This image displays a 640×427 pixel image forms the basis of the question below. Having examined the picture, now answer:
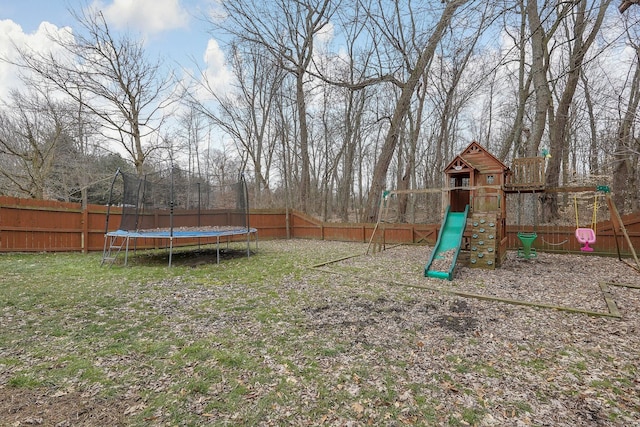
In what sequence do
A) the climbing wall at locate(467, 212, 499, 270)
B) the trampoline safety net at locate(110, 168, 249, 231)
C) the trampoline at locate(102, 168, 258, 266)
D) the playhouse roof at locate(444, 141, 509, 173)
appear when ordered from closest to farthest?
the climbing wall at locate(467, 212, 499, 270), the playhouse roof at locate(444, 141, 509, 173), the trampoline at locate(102, 168, 258, 266), the trampoline safety net at locate(110, 168, 249, 231)

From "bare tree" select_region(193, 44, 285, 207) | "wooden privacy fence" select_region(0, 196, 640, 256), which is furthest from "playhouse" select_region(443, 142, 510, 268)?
"bare tree" select_region(193, 44, 285, 207)

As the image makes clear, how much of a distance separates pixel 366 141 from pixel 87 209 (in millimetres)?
16230

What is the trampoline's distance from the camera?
7652mm

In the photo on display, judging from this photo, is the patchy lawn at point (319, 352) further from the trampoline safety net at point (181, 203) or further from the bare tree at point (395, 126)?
the bare tree at point (395, 126)

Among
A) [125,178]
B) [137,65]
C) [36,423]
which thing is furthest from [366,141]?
[36,423]

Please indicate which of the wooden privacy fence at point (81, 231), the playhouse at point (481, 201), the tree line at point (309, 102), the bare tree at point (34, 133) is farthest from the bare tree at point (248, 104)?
the playhouse at point (481, 201)

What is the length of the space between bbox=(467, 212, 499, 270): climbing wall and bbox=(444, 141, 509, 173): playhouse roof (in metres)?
1.31

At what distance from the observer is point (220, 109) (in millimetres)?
15789

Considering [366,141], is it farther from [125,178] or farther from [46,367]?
[46,367]

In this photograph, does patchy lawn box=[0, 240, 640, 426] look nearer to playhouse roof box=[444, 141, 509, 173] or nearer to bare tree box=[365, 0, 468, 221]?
playhouse roof box=[444, 141, 509, 173]

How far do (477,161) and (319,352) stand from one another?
678cm

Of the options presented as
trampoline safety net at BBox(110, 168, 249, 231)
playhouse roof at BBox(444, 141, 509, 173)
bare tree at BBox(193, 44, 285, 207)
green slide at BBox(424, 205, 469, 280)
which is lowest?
green slide at BBox(424, 205, 469, 280)

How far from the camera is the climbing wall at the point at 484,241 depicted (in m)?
6.54

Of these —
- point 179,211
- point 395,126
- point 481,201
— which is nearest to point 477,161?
point 481,201
